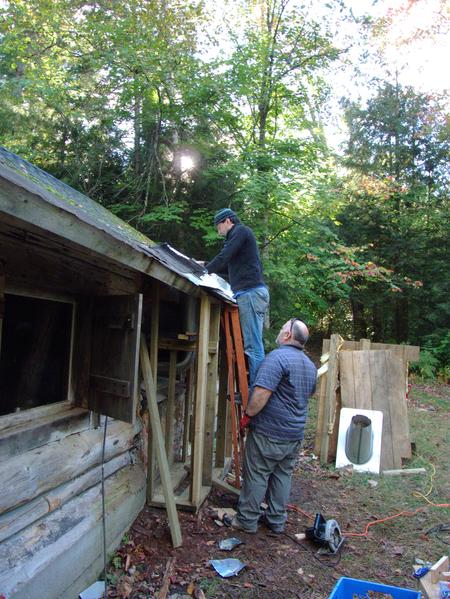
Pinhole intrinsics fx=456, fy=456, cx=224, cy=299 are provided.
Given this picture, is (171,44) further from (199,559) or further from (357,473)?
(199,559)

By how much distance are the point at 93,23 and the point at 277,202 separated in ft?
18.6

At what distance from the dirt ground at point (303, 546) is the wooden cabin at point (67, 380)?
0.92 ft

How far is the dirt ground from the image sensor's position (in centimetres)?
341

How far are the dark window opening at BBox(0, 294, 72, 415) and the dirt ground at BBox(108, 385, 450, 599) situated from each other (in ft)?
5.10

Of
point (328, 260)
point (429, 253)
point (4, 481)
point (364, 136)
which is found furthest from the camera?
point (364, 136)

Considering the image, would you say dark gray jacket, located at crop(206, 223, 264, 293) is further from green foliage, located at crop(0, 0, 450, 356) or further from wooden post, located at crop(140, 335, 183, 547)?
green foliage, located at crop(0, 0, 450, 356)

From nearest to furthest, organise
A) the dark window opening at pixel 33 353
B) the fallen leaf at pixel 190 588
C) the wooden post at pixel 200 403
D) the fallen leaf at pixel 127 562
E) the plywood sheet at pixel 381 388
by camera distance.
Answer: the dark window opening at pixel 33 353
the fallen leaf at pixel 190 588
the fallen leaf at pixel 127 562
the wooden post at pixel 200 403
the plywood sheet at pixel 381 388

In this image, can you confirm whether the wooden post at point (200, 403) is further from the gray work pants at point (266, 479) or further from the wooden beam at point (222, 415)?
the wooden beam at point (222, 415)

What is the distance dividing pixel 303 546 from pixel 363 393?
9.75ft

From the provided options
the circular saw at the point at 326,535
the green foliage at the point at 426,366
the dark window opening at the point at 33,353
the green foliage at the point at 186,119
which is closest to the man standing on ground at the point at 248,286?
the circular saw at the point at 326,535

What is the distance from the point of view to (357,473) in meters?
6.00

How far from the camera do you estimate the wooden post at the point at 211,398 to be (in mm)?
4820

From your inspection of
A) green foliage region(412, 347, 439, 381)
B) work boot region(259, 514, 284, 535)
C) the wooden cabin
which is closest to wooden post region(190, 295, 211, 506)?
the wooden cabin

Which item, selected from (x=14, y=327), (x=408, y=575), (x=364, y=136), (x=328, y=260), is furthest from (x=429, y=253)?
(x=14, y=327)
